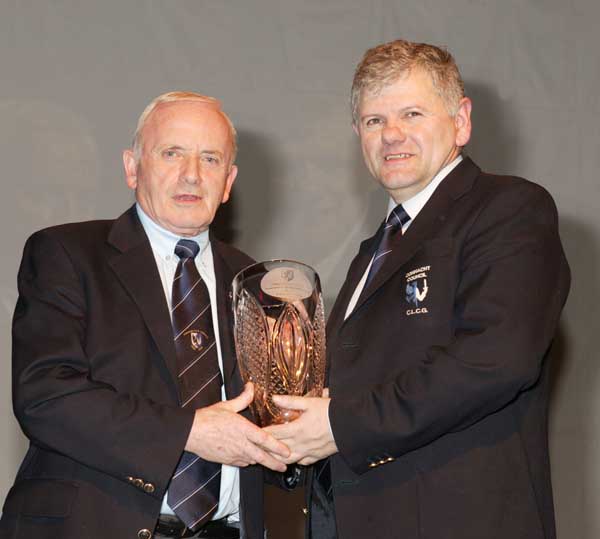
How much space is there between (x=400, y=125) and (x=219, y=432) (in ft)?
2.97

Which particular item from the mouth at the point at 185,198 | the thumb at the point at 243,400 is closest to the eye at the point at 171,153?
the mouth at the point at 185,198

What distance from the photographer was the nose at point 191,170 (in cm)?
277

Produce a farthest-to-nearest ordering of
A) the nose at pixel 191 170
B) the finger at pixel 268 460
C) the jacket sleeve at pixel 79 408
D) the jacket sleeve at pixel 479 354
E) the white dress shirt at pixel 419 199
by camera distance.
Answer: the nose at pixel 191 170
the white dress shirt at pixel 419 199
the finger at pixel 268 460
the jacket sleeve at pixel 79 408
the jacket sleeve at pixel 479 354

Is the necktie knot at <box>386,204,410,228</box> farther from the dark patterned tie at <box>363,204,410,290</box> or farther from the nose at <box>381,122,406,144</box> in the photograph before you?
the nose at <box>381,122,406,144</box>

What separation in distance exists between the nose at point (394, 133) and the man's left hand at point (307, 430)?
70 centimetres

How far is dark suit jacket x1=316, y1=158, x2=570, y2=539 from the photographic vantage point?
7.31 ft

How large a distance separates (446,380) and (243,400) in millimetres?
519

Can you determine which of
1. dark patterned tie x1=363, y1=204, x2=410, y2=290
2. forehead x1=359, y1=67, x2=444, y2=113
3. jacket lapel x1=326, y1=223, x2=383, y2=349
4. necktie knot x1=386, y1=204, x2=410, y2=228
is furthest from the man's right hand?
forehead x1=359, y1=67, x2=444, y2=113

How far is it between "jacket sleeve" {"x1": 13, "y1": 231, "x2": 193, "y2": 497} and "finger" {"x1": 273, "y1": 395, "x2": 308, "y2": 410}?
0.21 m

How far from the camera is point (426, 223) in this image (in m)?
2.53

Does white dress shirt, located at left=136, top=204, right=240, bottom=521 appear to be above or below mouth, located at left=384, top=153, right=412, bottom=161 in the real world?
below

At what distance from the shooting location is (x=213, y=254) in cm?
295

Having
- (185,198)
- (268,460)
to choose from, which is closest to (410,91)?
(185,198)

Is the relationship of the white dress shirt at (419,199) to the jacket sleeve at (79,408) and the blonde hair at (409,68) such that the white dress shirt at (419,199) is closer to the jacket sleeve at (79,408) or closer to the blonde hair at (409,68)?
the blonde hair at (409,68)
